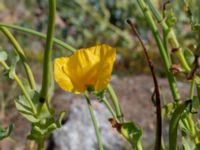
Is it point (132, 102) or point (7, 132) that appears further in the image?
point (132, 102)

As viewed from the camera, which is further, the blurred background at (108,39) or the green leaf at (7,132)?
the blurred background at (108,39)

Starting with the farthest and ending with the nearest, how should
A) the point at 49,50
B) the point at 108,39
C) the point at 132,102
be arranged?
the point at 108,39
the point at 132,102
the point at 49,50

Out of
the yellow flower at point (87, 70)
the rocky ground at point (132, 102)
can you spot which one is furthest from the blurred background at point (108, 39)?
the yellow flower at point (87, 70)

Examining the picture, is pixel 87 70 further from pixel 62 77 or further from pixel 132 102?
pixel 132 102

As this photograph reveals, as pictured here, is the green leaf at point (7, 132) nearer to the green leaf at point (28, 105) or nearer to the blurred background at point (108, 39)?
the green leaf at point (28, 105)

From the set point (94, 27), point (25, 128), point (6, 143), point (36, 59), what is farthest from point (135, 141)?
point (94, 27)

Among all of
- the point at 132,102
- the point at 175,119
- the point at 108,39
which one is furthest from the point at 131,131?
the point at 108,39
